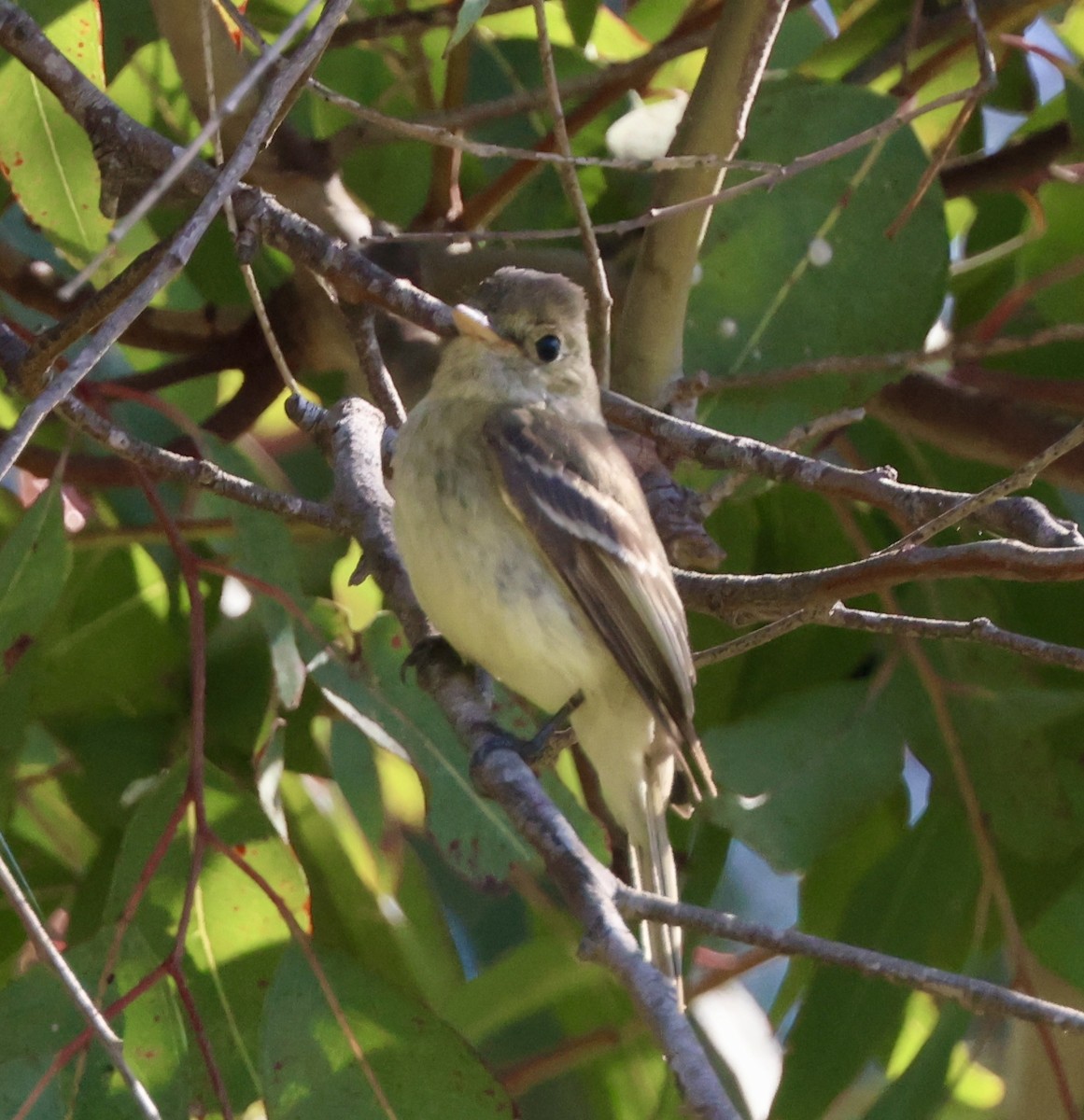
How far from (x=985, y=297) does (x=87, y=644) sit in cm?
178

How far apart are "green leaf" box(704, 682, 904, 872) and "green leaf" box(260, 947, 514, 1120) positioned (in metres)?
0.49

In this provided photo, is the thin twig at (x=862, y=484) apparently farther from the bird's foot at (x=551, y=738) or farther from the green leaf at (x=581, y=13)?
the green leaf at (x=581, y=13)

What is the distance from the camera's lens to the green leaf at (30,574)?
213 centimetres

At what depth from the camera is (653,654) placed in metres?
2.09

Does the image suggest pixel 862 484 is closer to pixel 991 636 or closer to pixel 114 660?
pixel 991 636

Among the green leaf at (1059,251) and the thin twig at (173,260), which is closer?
the thin twig at (173,260)

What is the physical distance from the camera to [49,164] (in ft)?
7.66

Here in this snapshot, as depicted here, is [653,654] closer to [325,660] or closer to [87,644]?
[325,660]

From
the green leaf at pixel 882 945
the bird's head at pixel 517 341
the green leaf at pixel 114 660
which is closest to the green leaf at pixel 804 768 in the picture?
the green leaf at pixel 882 945

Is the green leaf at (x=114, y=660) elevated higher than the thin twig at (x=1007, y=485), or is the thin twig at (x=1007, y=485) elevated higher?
the green leaf at (x=114, y=660)

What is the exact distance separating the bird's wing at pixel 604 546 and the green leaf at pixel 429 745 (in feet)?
0.86

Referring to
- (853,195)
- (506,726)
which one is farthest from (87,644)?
(853,195)

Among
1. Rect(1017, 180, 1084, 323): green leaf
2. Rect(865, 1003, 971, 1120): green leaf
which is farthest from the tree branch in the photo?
Rect(865, 1003, 971, 1120): green leaf

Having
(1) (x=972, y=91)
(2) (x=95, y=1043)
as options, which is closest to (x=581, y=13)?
(1) (x=972, y=91)
